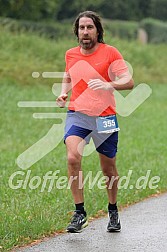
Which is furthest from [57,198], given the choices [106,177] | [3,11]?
[3,11]

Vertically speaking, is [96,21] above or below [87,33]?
above

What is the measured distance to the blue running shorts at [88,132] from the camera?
7184 mm

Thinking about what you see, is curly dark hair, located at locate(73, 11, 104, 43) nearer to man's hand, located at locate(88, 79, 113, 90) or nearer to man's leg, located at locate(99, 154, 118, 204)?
man's hand, located at locate(88, 79, 113, 90)

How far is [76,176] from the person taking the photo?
279 inches

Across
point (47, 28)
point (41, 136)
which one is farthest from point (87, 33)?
point (47, 28)

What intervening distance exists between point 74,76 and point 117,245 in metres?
1.63

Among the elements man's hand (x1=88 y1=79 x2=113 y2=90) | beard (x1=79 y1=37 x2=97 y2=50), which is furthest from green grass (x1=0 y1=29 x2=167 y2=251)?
beard (x1=79 y1=37 x2=97 y2=50)

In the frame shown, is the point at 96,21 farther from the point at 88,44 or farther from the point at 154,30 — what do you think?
the point at 154,30

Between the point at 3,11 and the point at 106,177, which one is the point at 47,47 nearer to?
the point at 3,11

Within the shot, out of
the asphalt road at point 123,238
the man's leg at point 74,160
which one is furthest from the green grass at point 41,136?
the man's leg at point 74,160

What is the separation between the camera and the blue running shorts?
7.18m

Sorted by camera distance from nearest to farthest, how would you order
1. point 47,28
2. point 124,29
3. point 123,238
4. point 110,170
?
1. point 123,238
2. point 110,170
3. point 47,28
4. point 124,29

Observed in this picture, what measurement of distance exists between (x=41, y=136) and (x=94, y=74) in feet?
29.0

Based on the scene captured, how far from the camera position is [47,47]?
92.0 feet
